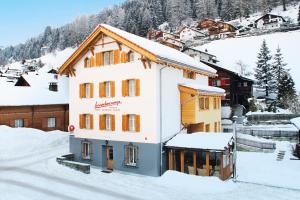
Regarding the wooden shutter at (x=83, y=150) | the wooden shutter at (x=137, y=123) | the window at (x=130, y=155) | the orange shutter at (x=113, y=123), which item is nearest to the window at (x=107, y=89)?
the orange shutter at (x=113, y=123)

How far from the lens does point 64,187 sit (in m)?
21.3

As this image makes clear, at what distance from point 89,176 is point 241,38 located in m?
100

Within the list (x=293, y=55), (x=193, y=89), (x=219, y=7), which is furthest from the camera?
(x=219, y=7)

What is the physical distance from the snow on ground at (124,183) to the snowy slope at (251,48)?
213ft

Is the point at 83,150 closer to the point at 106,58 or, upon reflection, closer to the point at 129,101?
the point at 129,101

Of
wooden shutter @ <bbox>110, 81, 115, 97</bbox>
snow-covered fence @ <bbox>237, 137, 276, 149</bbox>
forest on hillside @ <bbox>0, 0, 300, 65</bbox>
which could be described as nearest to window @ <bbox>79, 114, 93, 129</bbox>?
wooden shutter @ <bbox>110, 81, 115, 97</bbox>

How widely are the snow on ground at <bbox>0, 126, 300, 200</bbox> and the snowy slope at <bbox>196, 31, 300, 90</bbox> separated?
65064 millimetres

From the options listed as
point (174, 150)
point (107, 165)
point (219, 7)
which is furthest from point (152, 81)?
point (219, 7)

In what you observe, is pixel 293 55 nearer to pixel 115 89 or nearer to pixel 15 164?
pixel 115 89

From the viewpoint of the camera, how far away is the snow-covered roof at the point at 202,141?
23.2 m

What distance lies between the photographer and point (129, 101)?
26.5 metres

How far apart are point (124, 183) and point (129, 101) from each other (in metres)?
7.14

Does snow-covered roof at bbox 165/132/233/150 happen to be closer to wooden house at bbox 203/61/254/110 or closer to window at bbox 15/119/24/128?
window at bbox 15/119/24/128

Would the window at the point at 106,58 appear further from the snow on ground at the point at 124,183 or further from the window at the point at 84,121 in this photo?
the snow on ground at the point at 124,183
